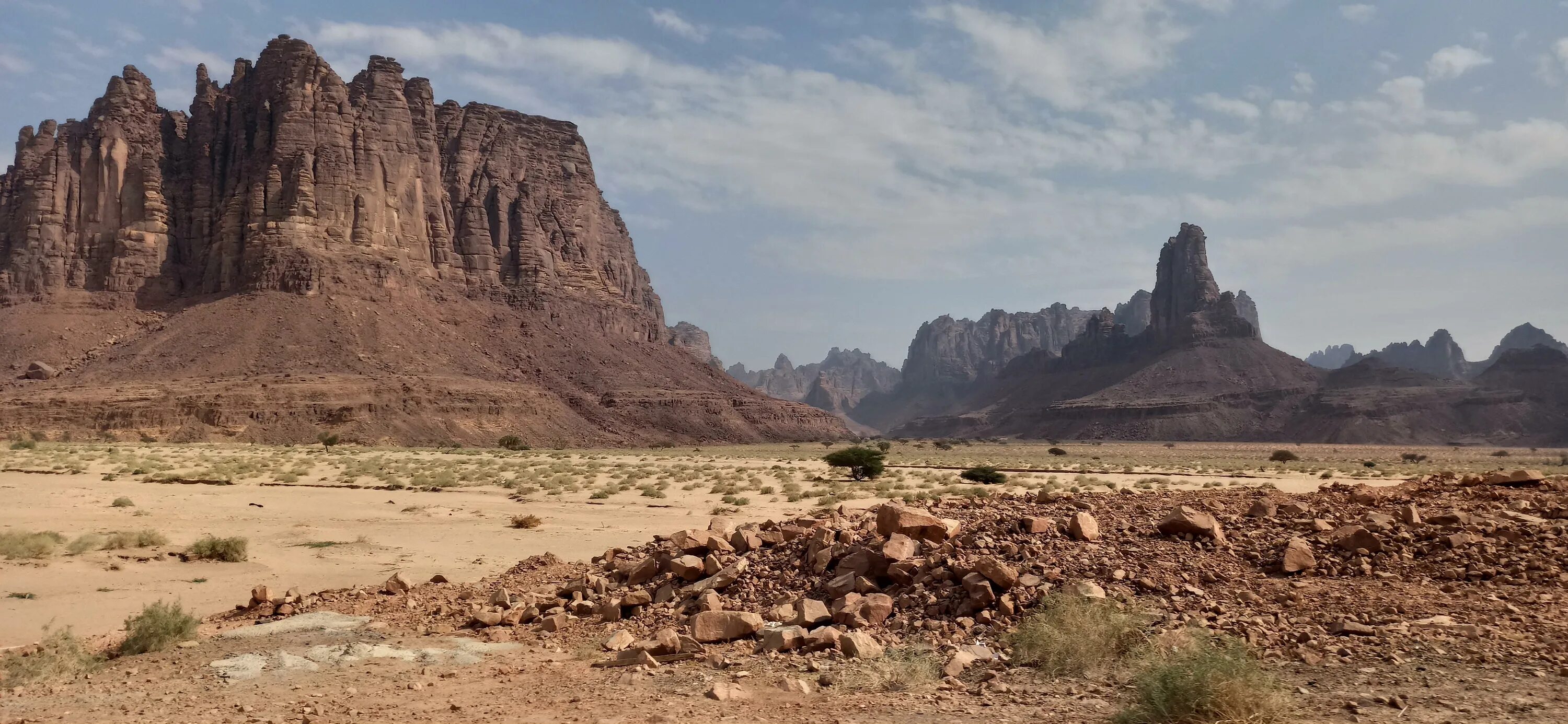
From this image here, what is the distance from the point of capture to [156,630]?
31.2 feet

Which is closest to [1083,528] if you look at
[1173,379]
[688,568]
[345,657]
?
[688,568]

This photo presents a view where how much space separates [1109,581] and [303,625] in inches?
347

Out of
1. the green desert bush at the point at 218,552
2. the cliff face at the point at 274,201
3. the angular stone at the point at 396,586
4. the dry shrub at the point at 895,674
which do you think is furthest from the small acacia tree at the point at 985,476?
the cliff face at the point at 274,201

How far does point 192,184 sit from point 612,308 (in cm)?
Answer: 5395

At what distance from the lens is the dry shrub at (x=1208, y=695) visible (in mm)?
5809

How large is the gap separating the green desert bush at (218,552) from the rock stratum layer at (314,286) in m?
63.2

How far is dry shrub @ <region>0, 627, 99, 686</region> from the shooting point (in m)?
8.25

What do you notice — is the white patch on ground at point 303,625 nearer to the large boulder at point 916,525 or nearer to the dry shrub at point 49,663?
the dry shrub at point 49,663

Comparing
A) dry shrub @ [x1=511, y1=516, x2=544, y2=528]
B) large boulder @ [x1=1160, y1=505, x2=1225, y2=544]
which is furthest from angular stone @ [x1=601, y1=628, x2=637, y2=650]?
dry shrub @ [x1=511, y1=516, x2=544, y2=528]

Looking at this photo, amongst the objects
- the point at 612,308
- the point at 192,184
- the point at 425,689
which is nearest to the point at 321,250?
the point at 192,184

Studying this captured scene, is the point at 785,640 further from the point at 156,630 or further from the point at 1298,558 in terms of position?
the point at 156,630

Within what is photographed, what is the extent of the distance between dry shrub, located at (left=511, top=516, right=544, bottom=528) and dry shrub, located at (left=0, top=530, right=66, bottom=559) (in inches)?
319

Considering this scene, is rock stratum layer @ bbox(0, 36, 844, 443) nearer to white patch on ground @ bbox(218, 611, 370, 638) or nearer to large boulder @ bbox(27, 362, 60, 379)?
large boulder @ bbox(27, 362, 60, 379)

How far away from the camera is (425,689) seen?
26.3ft
